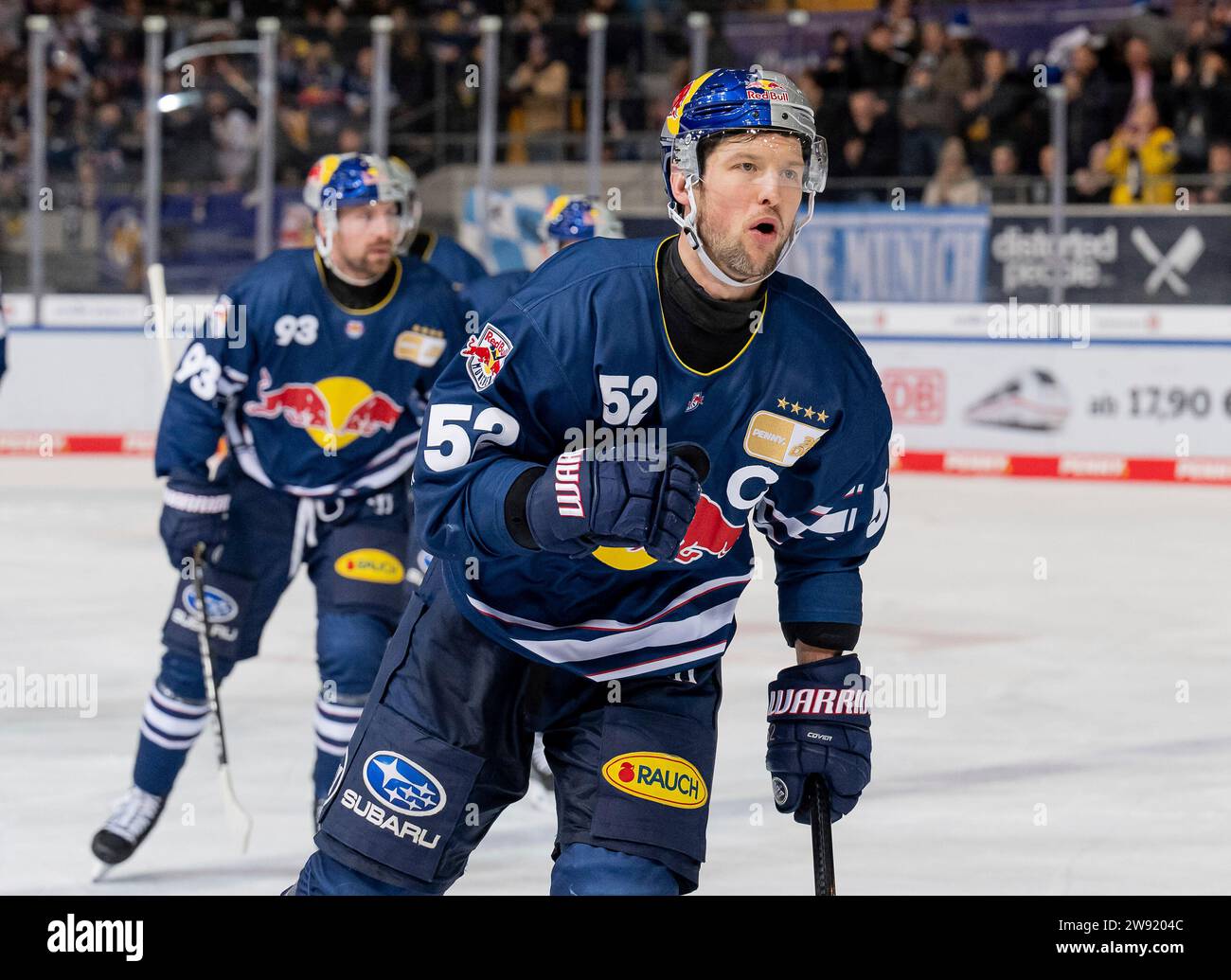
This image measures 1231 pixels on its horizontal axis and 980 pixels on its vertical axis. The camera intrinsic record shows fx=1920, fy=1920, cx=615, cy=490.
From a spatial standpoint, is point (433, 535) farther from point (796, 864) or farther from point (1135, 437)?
point (1135, 437)

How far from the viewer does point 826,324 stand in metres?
2.57

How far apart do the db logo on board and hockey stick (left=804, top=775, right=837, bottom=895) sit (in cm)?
836

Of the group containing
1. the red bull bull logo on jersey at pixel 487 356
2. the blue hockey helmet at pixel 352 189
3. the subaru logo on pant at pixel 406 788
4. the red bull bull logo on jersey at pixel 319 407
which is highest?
the blue hockey helmet at pixel 352 189

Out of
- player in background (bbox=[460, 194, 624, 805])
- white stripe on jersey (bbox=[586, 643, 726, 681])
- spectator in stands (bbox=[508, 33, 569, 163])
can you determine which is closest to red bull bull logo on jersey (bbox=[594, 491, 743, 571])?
white stripe on jersey (bbox=[586, 643, 726, 681])

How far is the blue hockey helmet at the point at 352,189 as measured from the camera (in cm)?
429

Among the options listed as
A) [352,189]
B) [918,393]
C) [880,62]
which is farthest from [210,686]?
[880,62]

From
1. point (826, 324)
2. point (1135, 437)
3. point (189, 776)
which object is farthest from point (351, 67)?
point (826, 324)

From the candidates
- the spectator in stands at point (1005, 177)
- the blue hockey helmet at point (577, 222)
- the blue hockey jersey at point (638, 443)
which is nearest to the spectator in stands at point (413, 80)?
the spectator in stands at point (1005, 177)

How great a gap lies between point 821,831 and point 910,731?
2688 mm

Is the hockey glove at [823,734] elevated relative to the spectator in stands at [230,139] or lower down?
lower down

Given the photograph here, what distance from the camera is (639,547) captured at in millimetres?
2459

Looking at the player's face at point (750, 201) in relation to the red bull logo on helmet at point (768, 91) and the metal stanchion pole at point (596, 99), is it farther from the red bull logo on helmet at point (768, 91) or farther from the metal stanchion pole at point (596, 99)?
the metal stanchion pole at point (596, 99)

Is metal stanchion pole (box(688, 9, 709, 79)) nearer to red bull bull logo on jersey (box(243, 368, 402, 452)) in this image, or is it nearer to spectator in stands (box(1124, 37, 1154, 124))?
spectator in stands (box(1124, 37, 1154, 124))

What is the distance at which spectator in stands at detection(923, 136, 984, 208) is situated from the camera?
36.0 feet
